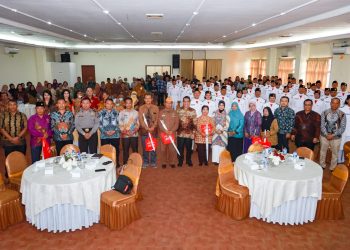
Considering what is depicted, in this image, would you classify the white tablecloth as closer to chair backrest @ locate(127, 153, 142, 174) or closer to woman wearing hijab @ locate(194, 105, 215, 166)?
woman wearing hijab @ locate(194, 105, 215, 166)

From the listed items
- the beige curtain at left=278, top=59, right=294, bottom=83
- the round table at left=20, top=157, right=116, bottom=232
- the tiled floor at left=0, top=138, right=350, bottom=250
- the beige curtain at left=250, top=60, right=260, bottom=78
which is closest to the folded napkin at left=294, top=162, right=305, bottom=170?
the tiled floor at left=0, top=138, right=350, bottom=250

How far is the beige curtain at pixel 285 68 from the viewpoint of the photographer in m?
15.7

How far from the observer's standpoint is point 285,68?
16297 mm

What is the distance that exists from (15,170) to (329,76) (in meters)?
12.4

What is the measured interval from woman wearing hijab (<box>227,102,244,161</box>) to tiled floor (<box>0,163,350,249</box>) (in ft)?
6.91

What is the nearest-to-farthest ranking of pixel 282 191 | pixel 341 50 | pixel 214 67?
pixel 282 191 → pixel 341 50 → pixel 214 67

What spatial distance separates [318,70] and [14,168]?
42.3ft

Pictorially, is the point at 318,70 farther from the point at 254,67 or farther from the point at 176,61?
the point at 176,61

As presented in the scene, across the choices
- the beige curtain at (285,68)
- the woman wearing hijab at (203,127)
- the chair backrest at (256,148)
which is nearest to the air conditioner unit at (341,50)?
the beige curtain at (285,68)

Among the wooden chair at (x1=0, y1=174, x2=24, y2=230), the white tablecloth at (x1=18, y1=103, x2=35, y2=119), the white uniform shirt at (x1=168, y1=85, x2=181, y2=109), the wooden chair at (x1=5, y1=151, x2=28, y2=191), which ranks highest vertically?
the white uniform shirt at (x1=168, y1=85, x2=181, y2=109)

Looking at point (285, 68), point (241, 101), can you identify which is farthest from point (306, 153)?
point (285, 68)

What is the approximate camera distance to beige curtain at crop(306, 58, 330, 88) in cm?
1288

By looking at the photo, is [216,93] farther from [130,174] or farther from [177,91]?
[130,174]

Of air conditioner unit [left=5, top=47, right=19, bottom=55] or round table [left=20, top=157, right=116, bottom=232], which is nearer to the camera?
round table [left=20, top=157, right=116, bottom=232]
